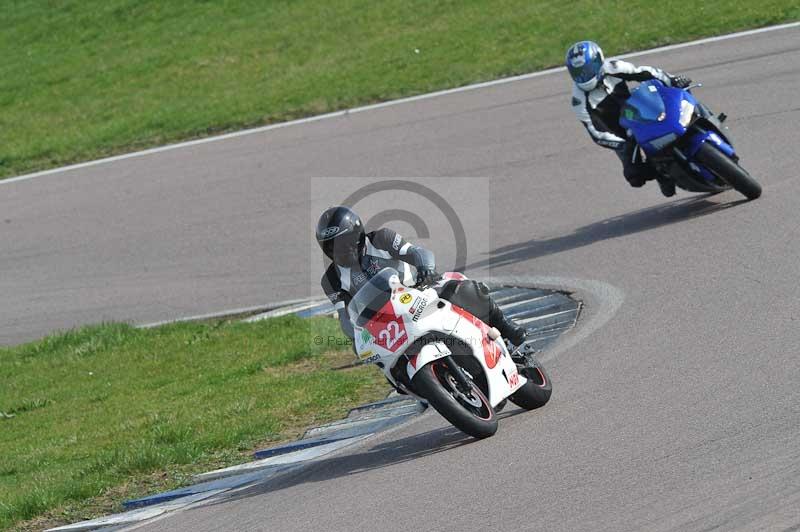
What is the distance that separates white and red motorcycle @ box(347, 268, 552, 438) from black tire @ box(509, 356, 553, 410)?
0.11m

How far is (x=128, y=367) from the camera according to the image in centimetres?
1183

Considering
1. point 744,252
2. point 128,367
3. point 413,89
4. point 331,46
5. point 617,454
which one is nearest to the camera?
point 617,454

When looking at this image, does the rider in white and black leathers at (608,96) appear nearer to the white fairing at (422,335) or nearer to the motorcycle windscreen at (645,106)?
the motorcycle windscreen at (645,106)

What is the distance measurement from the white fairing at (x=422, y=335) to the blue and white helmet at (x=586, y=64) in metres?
5.71

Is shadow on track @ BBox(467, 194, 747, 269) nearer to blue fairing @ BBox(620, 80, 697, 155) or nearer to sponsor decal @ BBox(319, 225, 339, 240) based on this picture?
blue fairing @ BBox(620, 80, 697, 155)

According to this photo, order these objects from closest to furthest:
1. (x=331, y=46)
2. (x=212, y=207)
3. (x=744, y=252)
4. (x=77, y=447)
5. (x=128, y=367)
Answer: (x=77, y=447) → (x=744, y=252) → (x=128, y=367) → (x=212, y=207) → (x=331, y=46)

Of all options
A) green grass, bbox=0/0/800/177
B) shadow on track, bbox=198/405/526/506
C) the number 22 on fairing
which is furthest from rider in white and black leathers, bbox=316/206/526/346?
green grass, bbox=0/0/800/177

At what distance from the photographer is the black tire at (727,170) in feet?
38.5

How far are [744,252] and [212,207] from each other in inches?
305

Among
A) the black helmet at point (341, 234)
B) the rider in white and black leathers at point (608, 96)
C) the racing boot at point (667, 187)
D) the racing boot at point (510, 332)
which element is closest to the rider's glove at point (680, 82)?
the rider in white and black leathers at point (608, 96)

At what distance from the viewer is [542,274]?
11.7 metres

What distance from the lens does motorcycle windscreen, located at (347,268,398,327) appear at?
7.30 metres

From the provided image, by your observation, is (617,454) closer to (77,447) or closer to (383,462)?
(383,462)

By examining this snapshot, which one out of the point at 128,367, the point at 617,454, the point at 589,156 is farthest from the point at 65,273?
the point at 617,454
